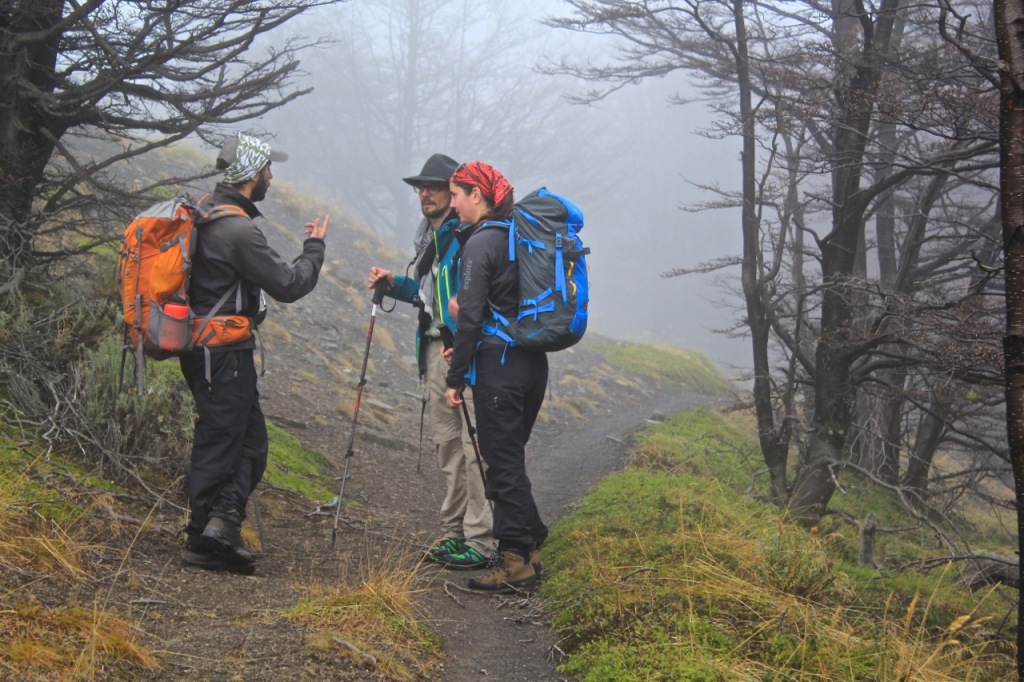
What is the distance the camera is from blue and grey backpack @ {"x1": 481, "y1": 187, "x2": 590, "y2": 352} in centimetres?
517

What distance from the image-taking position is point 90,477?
199 inches

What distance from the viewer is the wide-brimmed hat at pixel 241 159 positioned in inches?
194

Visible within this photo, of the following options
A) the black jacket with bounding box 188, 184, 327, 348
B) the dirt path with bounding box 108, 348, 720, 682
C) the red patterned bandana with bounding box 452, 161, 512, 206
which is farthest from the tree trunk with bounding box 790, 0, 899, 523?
the black jacket with bounding box 188, 184, 327, 348

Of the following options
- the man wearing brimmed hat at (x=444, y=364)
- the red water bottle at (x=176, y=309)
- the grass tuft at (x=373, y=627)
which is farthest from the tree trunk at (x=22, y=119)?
the grass tuft at (x=373, y=627)

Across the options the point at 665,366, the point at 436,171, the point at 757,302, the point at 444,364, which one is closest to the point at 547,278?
the point at 444,364

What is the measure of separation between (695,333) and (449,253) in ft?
158

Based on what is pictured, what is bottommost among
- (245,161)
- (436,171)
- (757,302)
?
(757,302)

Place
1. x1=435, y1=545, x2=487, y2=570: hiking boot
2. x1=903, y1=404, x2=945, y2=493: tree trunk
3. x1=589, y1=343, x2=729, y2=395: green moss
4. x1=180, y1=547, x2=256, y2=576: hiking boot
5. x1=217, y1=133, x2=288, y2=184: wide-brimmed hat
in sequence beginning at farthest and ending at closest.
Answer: x1=589, y1=343, x2=729, y2=395: green moss → x1=903, y1=404, x2=945, y2=493: tree trunk → x1=435, y1=545, x2=487, y2=570: hiking boot → x1=217, y1=133, x2=288, y2=184: wide-brimmed hat → x1=180, y1=547, x2=256, y2=576: hiking boot

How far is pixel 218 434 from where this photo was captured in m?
4.79

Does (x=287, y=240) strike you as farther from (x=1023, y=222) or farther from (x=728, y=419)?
(x=1023, y=222)

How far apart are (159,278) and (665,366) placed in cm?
1950

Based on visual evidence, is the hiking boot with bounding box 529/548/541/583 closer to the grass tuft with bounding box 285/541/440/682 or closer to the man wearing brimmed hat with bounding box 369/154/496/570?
the man wearing brimmed hat with bounding box 369/154/496/570

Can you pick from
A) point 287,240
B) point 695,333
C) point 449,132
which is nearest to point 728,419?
point 287,240

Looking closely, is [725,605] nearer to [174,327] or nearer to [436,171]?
[174,327]
